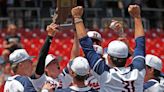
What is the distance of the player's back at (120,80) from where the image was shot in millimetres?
5637

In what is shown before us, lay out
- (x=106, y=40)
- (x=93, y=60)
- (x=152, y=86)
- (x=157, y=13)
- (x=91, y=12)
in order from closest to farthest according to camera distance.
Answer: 1. (x=93, y=60)
2. (x=152, y=86)
3. (x=106, y=40)
4. (x=91, y=12)
5. (x=157, y=13)

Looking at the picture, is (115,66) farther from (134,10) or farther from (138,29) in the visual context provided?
(134,10)

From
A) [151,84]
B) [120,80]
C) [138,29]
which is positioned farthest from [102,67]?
[151,84]

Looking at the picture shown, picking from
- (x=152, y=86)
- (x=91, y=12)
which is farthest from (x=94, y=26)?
(x=152, y=86)

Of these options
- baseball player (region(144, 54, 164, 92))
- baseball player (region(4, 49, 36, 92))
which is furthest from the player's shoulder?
baseball player (region(4, 49, 36, 92))

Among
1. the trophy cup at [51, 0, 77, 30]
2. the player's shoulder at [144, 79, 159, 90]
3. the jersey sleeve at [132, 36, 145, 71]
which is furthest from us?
the player's shoulder at [144, 79, 159, 90]

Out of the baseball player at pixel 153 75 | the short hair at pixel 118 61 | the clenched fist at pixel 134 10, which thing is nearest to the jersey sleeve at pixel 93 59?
the short hair at pixel 118 61

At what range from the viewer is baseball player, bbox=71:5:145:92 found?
18.5 feet

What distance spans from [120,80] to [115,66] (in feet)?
0.54

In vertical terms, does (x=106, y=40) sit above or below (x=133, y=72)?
below

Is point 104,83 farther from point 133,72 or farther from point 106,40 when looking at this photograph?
point 106,40

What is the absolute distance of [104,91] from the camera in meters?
5.68

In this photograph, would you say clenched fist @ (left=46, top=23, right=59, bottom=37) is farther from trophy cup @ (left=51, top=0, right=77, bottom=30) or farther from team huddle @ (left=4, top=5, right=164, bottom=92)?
trophy cup @ (left=51, top=0, right=77, bottom=30)

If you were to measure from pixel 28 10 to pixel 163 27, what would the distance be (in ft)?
A: 13.4
